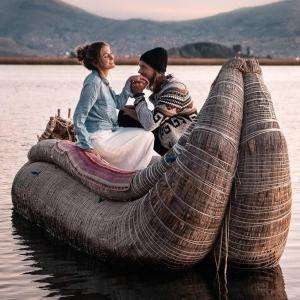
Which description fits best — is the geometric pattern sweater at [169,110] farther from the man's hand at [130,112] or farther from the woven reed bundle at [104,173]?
the woven reed bundle at [104,173]

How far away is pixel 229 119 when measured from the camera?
982cm

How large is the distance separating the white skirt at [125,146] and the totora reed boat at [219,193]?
3.32ft

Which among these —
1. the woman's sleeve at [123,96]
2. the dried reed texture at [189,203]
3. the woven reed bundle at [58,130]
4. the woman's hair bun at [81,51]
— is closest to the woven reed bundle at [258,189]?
the dried reed texture at [189,203]

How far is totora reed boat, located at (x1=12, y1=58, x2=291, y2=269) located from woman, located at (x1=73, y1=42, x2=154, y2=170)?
1.07 m

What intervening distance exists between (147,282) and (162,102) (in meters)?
2.16

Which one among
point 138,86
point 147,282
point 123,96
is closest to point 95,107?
point 123,96

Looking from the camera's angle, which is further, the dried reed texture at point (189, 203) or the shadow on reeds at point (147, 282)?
the shadow on reeds at point (147, 282)

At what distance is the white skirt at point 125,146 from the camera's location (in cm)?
1170

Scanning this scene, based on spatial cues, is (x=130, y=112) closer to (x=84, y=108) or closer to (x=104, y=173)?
(x=84, y=108)

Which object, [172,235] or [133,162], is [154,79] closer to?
[133,162]

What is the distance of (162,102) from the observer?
11.1 metres

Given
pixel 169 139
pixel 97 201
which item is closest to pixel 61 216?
pixel 97 201

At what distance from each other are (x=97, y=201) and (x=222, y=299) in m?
2.19

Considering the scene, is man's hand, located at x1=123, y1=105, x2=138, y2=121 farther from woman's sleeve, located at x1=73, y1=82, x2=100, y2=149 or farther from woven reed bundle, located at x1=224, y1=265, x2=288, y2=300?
woven reed bundle, located at x1=224, y1=265, x2=288, y2=300
